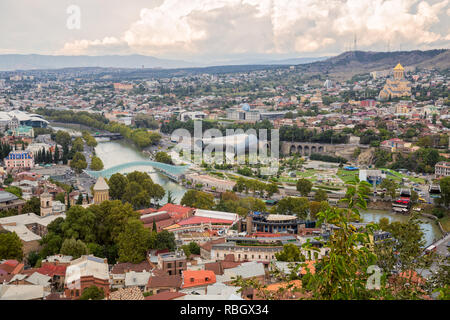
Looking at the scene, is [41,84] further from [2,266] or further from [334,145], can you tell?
[2,266]

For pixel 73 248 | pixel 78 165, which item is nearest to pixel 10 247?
pixel 73 248

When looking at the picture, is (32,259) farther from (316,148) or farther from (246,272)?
(316,148)

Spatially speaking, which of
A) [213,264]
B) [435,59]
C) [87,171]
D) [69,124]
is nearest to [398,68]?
[435,59]

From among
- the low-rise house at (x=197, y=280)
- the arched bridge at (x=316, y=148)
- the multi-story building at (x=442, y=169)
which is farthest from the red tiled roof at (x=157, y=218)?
the arched bridge at (x=316, y=148)

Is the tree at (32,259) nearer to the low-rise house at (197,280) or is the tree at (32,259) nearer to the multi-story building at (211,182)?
the low-rise house at (197,280)

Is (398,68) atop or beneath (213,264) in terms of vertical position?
atop

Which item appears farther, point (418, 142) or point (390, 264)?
point (418, 142)
